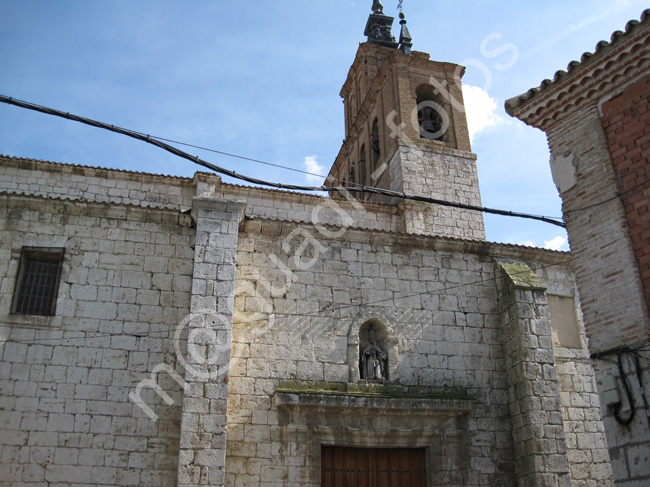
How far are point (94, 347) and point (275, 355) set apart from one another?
2.38 metres

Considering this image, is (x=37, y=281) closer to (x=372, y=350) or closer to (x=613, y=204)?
(x=372, y=350)

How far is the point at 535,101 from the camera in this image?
751 centimetres

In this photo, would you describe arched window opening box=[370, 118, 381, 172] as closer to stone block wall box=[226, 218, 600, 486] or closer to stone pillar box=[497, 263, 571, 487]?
stone block wall box=[226, 218, 600, 486]

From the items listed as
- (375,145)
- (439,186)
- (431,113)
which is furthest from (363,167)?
(439,186)

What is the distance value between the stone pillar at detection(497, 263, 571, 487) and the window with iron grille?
6496 mm

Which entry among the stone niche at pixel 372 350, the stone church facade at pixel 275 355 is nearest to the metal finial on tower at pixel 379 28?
the stone church facade at pixel 275 355

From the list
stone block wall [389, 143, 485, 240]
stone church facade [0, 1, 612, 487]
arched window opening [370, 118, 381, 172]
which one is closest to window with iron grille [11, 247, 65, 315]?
stone church facade [0, 1, 612, 487]

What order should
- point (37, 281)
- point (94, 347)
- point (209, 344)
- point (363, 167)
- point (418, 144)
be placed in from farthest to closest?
1. point (363, 167)
2. point (418, 144)
3. point (37, 281)
4. point (94, 347)
5. point (209, 344)

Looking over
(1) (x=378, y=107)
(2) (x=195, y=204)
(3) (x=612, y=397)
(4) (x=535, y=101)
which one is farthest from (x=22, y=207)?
(1) (x=378, y=107)

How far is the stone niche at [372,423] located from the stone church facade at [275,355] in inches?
1.0

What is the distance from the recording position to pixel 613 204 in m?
6.61

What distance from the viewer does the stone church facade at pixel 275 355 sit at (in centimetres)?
790

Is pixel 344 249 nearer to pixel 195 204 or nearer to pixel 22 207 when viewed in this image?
pixel 195 204

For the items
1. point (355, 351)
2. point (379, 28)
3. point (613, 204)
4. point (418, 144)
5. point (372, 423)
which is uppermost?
point (379, 28)
